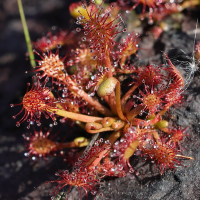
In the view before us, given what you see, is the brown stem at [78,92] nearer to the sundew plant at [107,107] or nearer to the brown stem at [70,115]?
the sundew plant at [107,107]

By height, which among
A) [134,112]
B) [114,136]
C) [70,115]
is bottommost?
[114,136]

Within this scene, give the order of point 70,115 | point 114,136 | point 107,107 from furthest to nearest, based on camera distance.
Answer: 1. point 107,107
2. point 114,136
3. point 70,115

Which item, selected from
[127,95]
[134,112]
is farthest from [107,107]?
[134,112]

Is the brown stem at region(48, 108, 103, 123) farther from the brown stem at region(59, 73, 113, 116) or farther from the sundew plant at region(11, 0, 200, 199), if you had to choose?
the brown stem at region(59, 73, 113, 116)

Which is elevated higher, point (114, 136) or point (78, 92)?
point (78, 92)

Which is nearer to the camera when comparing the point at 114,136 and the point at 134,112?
the point at 134,112

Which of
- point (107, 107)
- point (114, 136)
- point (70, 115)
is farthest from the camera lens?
point (107, 107)

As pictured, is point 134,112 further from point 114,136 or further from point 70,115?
point 70,115

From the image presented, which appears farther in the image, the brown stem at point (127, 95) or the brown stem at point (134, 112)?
the brown stem at point (127, 95)

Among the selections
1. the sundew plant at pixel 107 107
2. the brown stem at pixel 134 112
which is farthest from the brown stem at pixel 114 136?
→ the brown stem at pixel 134 112

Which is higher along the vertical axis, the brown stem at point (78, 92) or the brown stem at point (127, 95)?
the brown stem at point (78, 92)

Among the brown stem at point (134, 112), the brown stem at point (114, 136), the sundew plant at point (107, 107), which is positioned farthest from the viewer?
the brown stem at point (114, 136)

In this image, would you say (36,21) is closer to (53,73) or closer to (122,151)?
(53,73)
